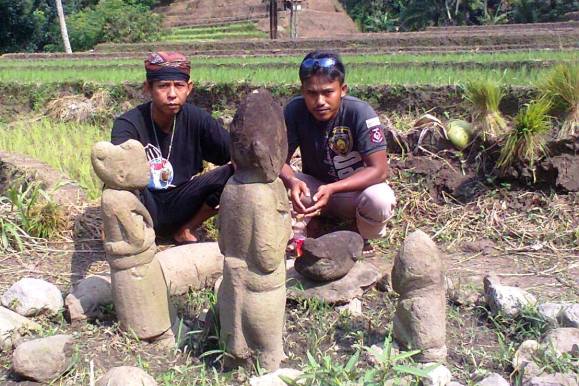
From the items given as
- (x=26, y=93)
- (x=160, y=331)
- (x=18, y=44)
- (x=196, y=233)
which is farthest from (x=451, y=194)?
(x=18, y=44)

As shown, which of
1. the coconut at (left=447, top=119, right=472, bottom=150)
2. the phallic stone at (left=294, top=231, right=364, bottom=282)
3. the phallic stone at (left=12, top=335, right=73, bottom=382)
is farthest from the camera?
the coconut at (left=447, top=119, right=472, bottom=150)

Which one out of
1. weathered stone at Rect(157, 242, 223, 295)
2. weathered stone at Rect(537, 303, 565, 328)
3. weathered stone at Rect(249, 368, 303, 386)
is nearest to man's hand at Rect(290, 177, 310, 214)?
weathered stone at Rect(157, 242, 223, 295)

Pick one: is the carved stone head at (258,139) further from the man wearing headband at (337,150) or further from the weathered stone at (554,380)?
the weathered stone at (554,380)

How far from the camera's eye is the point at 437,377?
90.6 inches

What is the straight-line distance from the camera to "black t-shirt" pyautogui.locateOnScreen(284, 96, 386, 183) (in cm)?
360

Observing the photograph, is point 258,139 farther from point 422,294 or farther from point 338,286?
point 338,286

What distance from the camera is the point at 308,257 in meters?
Answer: 3.09

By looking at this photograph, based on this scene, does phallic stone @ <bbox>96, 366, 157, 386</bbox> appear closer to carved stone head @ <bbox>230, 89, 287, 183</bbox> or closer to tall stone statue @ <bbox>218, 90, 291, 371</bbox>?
tall stone statue @ <bbox>218, 90, 291, 371</bbox>

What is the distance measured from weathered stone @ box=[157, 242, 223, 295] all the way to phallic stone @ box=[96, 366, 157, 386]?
2.94 feet

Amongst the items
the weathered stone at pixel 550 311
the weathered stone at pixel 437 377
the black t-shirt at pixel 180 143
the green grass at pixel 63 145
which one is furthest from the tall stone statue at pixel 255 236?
the green grass at pixel 63 145

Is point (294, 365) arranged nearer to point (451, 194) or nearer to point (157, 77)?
point (157, 77)

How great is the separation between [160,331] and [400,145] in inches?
101

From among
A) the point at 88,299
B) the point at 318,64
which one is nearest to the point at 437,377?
→ the point at 88,299

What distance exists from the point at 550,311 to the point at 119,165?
73.4 inches
